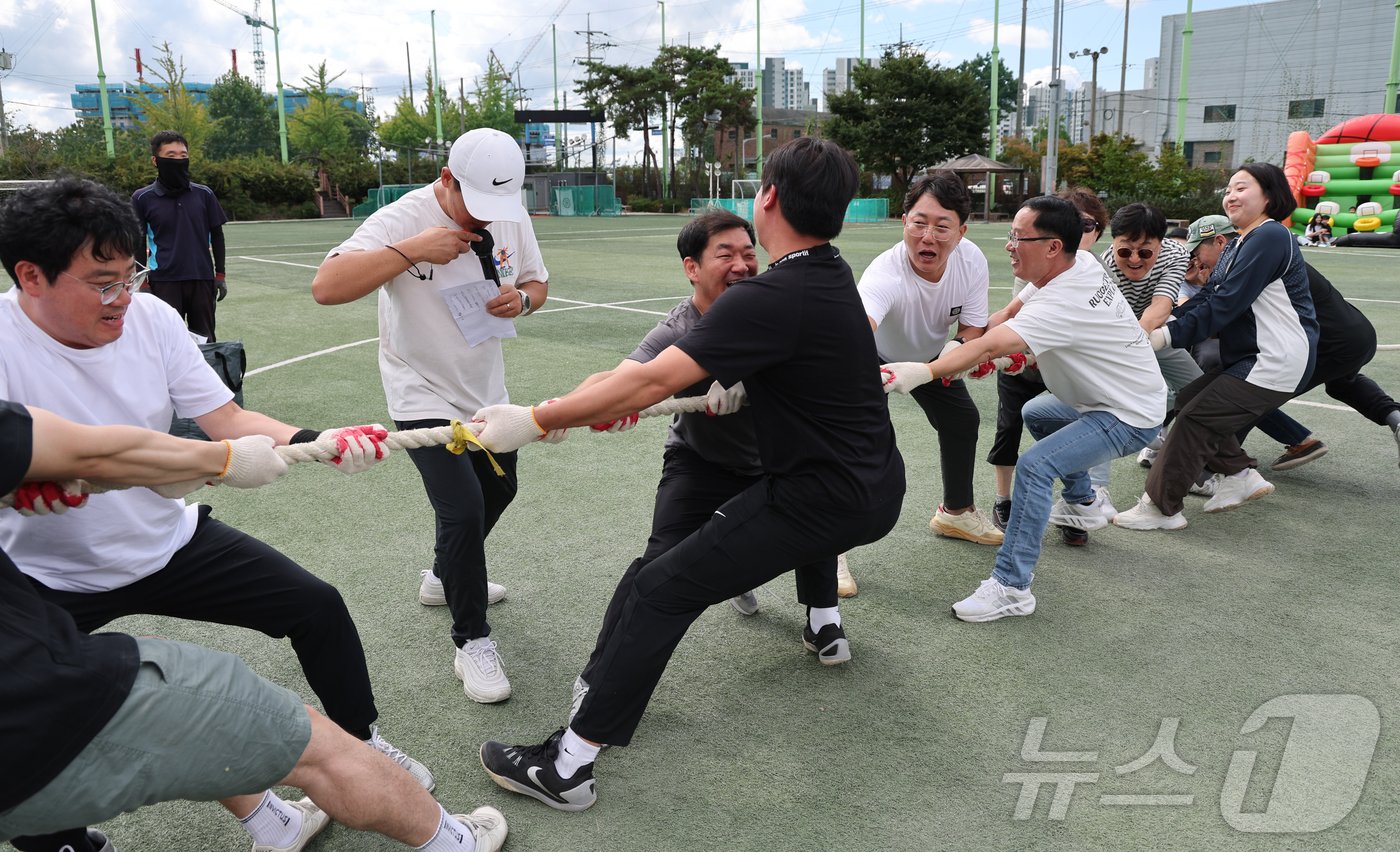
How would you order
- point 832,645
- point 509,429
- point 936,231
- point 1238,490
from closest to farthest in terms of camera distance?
point 509,429 → point 832,645 → point 936,231 → point 1238,490

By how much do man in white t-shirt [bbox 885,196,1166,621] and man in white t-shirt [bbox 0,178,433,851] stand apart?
2.34 m

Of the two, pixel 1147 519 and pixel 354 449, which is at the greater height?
pixel 354 449

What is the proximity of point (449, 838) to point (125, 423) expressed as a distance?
141cm

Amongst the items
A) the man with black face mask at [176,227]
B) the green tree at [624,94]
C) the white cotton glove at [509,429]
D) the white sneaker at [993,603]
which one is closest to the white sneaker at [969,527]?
the white sneaker at [993,603]

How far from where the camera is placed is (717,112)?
53156 millimetres

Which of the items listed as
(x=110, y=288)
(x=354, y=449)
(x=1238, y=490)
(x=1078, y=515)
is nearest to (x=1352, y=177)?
(x=1238, y=490)

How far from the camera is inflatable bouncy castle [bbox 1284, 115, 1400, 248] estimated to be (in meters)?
21.9

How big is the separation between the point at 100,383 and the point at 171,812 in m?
1.30

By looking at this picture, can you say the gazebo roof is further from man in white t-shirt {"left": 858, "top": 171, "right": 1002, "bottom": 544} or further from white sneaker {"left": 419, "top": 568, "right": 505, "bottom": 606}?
white sneaker {"left": 419, "top": 568, "right": 505, "bottom": 606}

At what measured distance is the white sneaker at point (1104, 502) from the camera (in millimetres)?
5336

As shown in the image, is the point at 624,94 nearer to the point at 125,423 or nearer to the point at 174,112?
the point at 174,112

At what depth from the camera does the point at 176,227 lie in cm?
822

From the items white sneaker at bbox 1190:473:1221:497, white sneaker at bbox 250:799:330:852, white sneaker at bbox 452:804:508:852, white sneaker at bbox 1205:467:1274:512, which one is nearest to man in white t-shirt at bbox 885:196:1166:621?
white sneaker at bbox 1205:467:1274:512

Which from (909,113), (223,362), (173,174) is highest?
(909,113)
